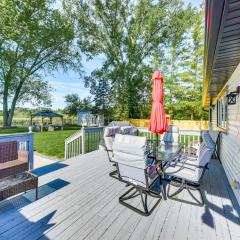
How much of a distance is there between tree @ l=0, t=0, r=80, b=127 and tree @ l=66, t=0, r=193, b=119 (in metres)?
1.98

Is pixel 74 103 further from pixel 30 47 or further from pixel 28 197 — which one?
pixel 28 197

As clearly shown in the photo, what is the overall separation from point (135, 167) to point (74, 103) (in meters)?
24.3

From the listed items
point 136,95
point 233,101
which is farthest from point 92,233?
point 136,95

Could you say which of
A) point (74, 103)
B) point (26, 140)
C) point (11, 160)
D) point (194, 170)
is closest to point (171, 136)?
point (194, 170)

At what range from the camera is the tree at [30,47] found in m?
15.2

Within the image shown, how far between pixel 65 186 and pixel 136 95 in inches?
643

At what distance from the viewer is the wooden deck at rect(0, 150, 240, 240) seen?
6.71 ft

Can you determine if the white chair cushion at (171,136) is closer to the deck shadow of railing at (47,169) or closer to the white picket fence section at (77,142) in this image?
the white picket fence section at (77,142)

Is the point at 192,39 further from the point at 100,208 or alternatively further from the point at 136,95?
the point at 100,208

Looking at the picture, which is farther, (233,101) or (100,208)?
(233,101)

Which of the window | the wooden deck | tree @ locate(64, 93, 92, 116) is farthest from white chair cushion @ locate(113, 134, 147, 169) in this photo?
tree @ locate(64, 93, 92, 116)

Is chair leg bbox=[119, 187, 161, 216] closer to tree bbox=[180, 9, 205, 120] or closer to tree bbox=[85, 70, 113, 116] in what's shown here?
A: tree bbox=[180, 9, 205, 120]

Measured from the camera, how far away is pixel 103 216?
2.38 meters

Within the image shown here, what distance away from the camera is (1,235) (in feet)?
6.54
